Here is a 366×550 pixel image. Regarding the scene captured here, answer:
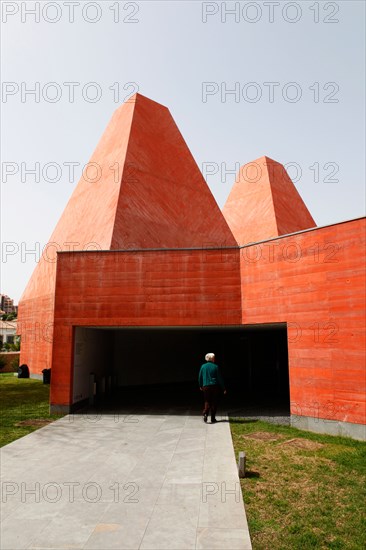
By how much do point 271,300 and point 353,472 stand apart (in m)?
5.31

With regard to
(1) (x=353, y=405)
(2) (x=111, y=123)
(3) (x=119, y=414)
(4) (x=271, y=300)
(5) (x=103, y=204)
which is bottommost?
(3) (x=119, y=414)

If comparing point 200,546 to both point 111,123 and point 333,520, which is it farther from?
point 111,123

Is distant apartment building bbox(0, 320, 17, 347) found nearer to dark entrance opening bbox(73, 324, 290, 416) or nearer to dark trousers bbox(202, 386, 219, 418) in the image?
dark entrance opening bbox(73, 324, 290, 416)

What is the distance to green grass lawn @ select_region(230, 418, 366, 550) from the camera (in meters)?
4.66

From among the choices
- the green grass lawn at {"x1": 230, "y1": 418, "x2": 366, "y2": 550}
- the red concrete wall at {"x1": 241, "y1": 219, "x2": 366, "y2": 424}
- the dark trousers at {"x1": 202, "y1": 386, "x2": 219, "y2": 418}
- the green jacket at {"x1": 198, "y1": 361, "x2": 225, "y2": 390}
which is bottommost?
the green grass lawn at {"x1": 230, "y1": 418, "x2": 366, "y2": 550}

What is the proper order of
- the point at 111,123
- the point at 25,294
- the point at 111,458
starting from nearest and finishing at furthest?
the point at 111,458 → the point at 111,123 → the point at 25,294

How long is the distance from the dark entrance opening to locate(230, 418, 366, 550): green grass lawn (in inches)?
152

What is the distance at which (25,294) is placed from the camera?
2867 cm

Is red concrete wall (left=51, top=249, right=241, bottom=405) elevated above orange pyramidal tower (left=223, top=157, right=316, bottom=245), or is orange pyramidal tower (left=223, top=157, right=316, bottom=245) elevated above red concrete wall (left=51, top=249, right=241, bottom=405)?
orange pyramidal tower (left=223, top=157, right=316, bottom=245)

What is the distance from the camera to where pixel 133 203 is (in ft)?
62.9

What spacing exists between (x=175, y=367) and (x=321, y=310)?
1428 centimetres

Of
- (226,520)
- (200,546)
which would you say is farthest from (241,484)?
(200,546)
